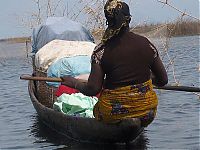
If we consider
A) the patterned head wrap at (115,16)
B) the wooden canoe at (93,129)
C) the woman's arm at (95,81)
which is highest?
the patterned head wrap at (115,16)

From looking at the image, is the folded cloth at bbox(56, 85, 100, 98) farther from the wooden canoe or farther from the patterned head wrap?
the patterned head wrap

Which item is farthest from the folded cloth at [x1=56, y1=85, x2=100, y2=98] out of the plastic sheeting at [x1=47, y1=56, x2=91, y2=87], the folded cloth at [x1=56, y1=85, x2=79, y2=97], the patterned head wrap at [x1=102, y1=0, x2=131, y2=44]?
the patterned head wrap at [x1=102, y1=0, x2=131, y2=44]

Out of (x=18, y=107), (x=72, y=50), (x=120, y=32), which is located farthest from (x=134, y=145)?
(x=18, y=107)

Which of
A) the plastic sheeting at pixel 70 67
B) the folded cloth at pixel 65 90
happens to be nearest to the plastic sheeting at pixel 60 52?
the plastic sheeting at pixel 70 67

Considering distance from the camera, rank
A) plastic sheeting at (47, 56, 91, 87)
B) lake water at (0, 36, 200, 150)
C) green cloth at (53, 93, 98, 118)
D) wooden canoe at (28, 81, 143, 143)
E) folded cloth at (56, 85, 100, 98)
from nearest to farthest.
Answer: wooden canoe at (28, 81, 143, 143)
lake water at (0, 36, 200, 150)
green cloth at (53, 93, 98, 118)
folded cloth at (56, 85, 100, 98)
plastic sheeting at (47, 56, 91, 87)

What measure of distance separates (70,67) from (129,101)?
3182 millimetres

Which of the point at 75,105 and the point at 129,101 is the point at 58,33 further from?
the point at 129,101

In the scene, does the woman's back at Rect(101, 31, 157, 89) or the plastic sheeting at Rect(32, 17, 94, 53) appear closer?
the woman's back at Rect(101, 31, 157, 89)

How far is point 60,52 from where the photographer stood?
33.6ft

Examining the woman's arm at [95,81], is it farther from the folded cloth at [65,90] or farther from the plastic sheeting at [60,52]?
the plastic sheeting at [60,52]

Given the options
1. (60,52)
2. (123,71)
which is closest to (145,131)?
(123,71)

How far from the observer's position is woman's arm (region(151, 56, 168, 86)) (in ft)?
20.2

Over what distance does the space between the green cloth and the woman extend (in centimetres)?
115

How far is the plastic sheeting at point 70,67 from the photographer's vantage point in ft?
29.8
